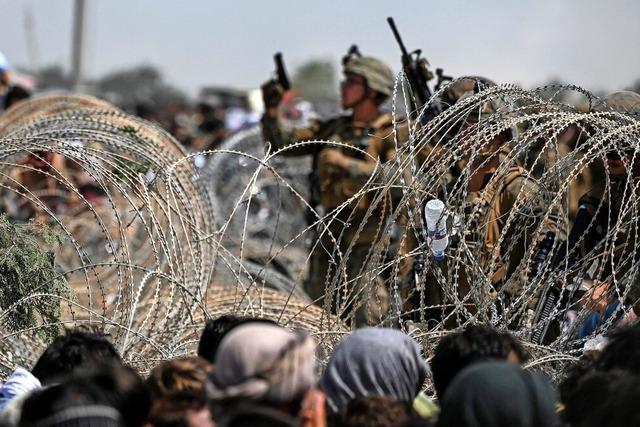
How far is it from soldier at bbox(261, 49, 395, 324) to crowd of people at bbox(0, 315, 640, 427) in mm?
3450

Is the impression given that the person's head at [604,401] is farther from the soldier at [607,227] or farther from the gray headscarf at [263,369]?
the soldier at [607,227]

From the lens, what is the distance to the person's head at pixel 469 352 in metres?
3.80

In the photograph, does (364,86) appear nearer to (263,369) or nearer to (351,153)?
(351,153)

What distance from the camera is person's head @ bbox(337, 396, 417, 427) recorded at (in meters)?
3.42

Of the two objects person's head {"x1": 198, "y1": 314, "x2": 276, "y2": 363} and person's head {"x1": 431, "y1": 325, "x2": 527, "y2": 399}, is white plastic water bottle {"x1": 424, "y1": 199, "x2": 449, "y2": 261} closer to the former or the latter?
person's head {"x1": 198, "y1": 314, "x2": 276, "y2": 363}

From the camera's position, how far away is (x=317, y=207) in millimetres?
8836

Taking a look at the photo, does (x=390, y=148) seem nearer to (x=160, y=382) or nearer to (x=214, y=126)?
(x=160, y=382)

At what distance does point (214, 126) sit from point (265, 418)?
15444 mm

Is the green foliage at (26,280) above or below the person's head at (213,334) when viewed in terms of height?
above

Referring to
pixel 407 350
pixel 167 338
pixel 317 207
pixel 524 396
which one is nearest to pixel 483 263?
pixel 167 338

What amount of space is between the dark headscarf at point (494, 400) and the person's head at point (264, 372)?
373 millimetres

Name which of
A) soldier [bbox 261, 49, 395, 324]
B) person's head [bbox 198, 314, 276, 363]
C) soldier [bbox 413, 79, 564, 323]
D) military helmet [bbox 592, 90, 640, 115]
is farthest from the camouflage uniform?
soldier [bbox 261, 49, 395, 324]

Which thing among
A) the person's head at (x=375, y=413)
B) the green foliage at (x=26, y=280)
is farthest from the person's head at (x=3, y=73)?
the person's head at (x=375, y=413)

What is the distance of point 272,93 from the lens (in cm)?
906
